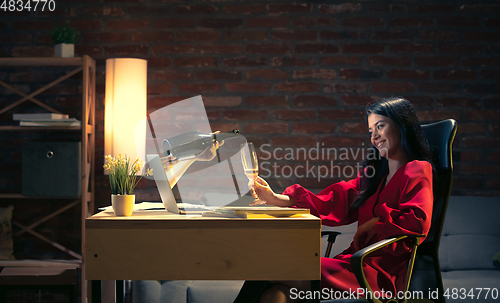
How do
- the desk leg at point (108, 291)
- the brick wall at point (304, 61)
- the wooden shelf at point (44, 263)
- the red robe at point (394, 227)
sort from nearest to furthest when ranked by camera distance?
1. the red robe at point (394, 227)
2. the desk leg at point (108, 291)
3. the wooden shelf at point (44, 263)
4. the brick wall at point (304, 61)

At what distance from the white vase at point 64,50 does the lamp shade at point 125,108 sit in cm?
23

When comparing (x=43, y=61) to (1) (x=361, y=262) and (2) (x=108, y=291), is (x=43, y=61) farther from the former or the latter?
(1) (x=361, y=262)

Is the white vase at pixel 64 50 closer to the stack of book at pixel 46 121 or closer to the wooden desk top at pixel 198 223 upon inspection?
the stack of book at pixel 46 121

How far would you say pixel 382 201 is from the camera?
1.60 metres

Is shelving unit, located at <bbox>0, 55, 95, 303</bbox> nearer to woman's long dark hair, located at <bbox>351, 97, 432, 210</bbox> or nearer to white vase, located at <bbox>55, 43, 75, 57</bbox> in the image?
white vase, located at <bbox>55, 43, 75, 57</bbox>

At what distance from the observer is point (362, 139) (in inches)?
104

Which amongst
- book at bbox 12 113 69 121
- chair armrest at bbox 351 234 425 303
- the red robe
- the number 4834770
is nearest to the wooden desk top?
chair armrest at bbox 351 234 425 303

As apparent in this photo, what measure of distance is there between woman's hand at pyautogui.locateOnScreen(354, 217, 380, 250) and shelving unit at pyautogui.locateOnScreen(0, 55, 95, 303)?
1580 millimetres

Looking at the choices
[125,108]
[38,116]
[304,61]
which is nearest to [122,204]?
[125,108]

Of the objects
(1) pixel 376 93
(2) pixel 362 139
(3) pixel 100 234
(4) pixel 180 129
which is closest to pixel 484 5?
(1) pixel 376 93

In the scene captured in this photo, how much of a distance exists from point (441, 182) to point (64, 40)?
7.09ft

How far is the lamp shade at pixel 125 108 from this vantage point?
2391 millimetres

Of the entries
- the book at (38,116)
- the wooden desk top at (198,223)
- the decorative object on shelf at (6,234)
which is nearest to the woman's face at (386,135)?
the wooden desk top at (198,223)

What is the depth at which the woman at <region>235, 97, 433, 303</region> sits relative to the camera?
4.63 feet
